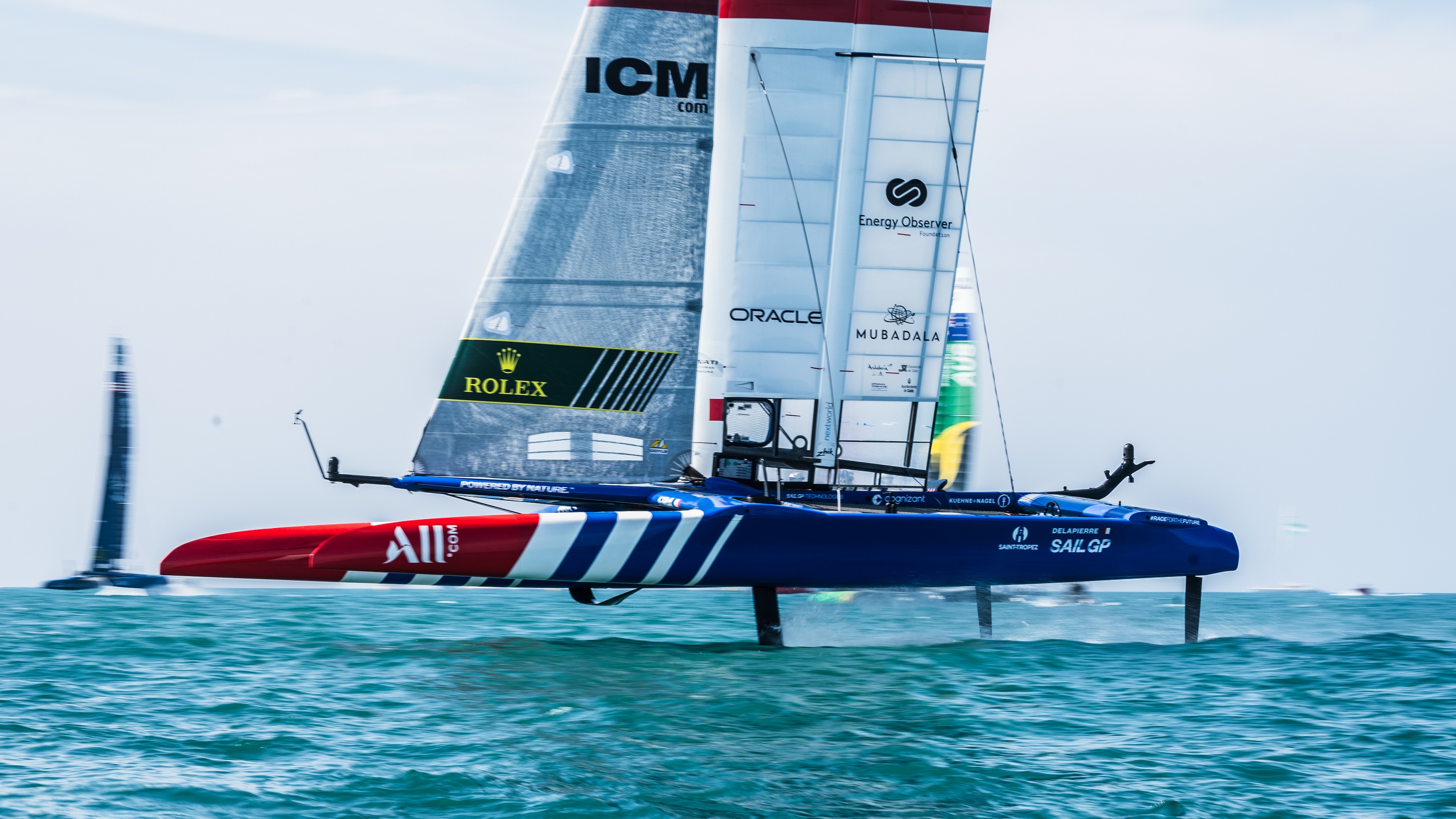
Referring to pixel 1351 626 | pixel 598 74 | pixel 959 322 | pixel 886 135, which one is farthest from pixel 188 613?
pixel 1351 626

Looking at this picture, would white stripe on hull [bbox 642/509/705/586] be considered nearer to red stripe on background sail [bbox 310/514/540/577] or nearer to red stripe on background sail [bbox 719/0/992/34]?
red stripe on background sail [bbox 310/514/540/577]

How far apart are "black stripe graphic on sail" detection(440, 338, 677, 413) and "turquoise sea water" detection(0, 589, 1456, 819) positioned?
1.92 m

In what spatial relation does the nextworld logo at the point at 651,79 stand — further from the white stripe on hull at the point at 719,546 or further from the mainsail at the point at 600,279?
the white stripe on hull at the point at 719,546

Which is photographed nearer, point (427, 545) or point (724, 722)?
point (724, 722)

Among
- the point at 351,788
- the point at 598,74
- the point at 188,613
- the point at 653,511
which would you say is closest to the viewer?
the point at 351,788

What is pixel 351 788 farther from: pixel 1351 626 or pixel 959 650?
pixel 1351 626

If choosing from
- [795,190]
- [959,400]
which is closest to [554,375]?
[795,190]

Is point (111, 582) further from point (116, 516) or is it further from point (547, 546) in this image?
point (547, 546)

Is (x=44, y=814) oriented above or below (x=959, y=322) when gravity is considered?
below

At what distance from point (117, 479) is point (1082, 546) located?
1775 centimetres

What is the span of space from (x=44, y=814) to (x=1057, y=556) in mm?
7559

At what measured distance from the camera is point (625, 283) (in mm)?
10531

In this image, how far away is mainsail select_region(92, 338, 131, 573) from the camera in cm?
2242

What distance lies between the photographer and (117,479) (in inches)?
905
